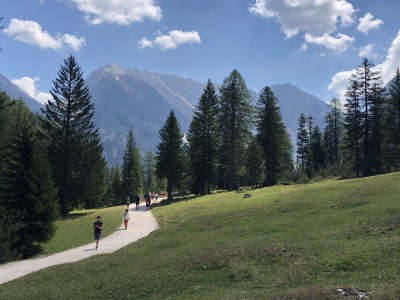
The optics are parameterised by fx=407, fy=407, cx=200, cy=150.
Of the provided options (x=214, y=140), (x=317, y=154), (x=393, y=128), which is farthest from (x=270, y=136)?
(x=317, y=154)

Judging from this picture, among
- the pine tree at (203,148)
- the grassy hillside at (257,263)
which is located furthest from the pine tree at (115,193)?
the grassy hillside at (257,263)

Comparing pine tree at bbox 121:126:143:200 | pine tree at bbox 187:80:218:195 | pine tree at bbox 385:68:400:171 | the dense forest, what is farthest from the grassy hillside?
pine tree at bbox 121:126:143:200

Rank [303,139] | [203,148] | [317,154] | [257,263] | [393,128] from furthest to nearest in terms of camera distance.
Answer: [303,139] → [317,154] → [203,148] → [393,128] → [257,263]

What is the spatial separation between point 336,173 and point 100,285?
59.1 meters

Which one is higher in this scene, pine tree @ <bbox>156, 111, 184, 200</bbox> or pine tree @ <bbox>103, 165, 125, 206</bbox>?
pine tree @ <bbox>156, 111, 184, 200</bbox>

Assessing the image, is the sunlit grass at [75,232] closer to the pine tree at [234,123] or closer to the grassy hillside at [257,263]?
the grassy hillside at [257,263]

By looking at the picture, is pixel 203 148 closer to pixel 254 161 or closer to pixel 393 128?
pixel 254 161

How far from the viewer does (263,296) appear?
36.2 ft

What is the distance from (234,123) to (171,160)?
14.5 metres

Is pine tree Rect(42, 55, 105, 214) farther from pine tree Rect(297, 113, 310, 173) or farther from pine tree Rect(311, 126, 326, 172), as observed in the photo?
pine tree Rect(297, 113, 310, 173)

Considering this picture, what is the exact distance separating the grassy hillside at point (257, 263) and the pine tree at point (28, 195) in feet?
27.7

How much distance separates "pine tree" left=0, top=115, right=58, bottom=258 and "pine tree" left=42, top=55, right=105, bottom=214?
926 inches

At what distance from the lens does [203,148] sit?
65.1 m

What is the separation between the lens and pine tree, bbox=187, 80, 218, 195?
6412 centimetres
